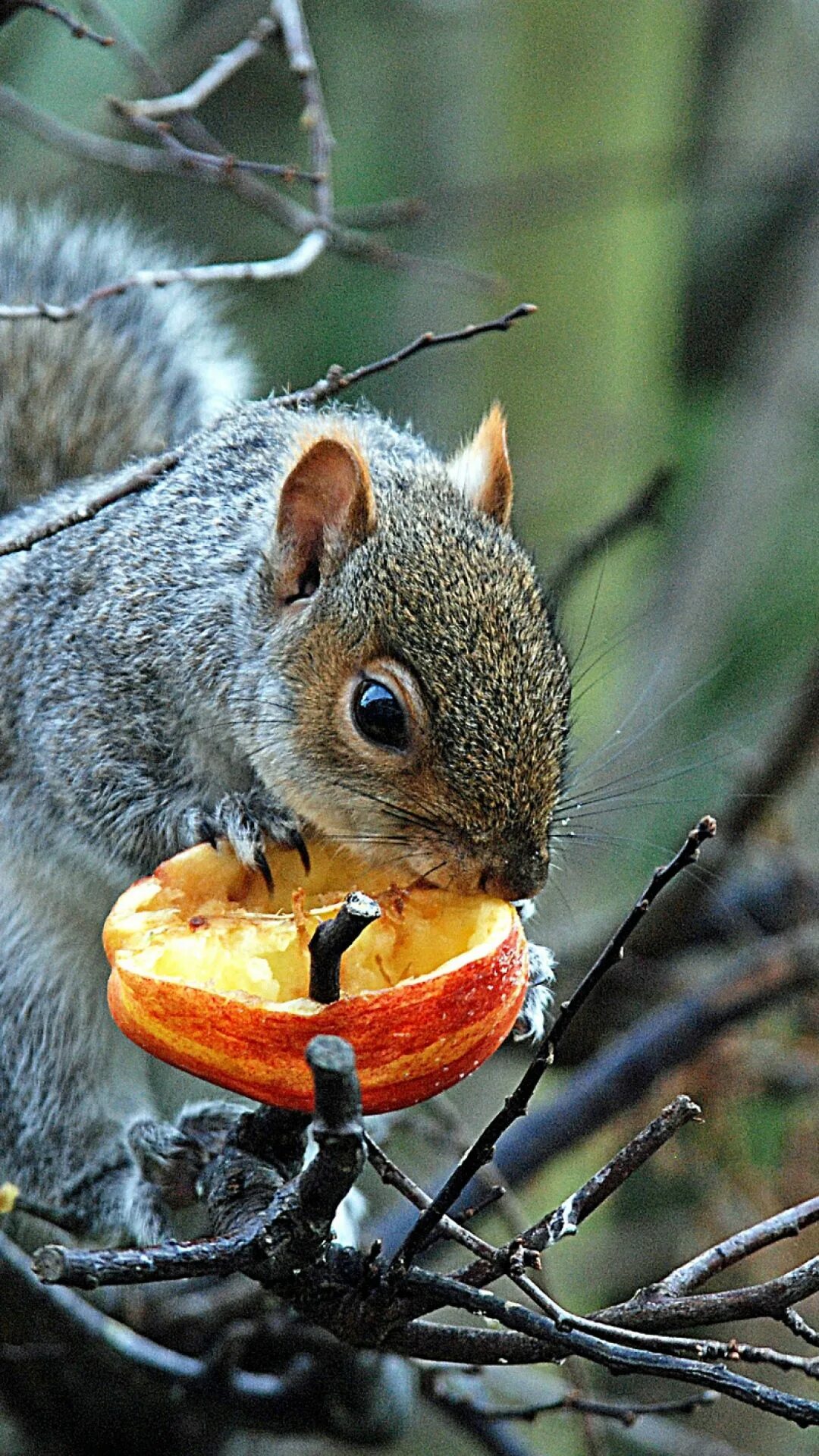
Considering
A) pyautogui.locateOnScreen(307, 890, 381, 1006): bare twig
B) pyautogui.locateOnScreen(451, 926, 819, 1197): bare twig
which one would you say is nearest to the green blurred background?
pyautogui.locateOnScreen(451, 926, 819, 1197): bare twig

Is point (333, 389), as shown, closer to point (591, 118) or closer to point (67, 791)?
point (67, 791)

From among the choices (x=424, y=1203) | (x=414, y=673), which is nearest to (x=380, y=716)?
(x=414, y=673)

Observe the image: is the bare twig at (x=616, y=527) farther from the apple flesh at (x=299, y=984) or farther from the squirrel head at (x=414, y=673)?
the apple flesh at (x=299, y=984)

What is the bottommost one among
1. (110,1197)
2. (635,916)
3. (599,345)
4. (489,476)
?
(110,1197)

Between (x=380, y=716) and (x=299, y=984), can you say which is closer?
(x=299, y=984)

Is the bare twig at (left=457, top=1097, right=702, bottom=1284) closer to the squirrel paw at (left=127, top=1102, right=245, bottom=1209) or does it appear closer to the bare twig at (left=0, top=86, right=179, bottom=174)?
the squirrel paw at (left=127, top=1102, right=245, bottom=1209)

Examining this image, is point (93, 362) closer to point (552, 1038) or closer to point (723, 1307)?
point (552, 1038)

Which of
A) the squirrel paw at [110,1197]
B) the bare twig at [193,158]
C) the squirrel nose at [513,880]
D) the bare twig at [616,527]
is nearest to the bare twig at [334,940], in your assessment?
the squirrel nose at [513,880]
